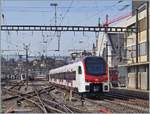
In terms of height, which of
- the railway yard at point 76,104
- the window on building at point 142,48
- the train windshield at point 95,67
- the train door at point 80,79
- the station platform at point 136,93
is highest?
the window on building at point 142,48

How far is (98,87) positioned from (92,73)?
1.02 meters

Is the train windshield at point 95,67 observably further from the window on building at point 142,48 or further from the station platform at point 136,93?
the window on building at point 142,48

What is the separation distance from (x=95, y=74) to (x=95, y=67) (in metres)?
0.48

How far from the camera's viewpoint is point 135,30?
60.4 meters

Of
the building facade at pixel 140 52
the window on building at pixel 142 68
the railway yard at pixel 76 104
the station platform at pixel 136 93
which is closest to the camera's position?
the railway yard at pixel 76 104

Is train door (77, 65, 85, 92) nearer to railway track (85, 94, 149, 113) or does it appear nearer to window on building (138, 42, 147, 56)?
railway track (85, 94, 149, 113)

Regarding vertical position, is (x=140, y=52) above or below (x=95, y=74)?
above

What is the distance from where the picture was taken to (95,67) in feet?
107

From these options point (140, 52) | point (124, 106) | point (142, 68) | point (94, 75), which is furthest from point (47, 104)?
point (140, 52)

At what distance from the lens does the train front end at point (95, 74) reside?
32.4 m

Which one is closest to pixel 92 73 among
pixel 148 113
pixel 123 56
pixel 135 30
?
pixel 148 113

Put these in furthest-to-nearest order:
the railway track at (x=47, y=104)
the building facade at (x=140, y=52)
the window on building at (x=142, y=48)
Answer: the window on building at (x=142, y=48), the building facade at (x=140, y=52), the railway track at (x=47, y=104)

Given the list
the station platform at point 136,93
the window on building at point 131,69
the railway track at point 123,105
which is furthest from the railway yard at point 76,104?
the window on building at point 131,69

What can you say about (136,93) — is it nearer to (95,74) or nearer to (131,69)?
(95,74)
